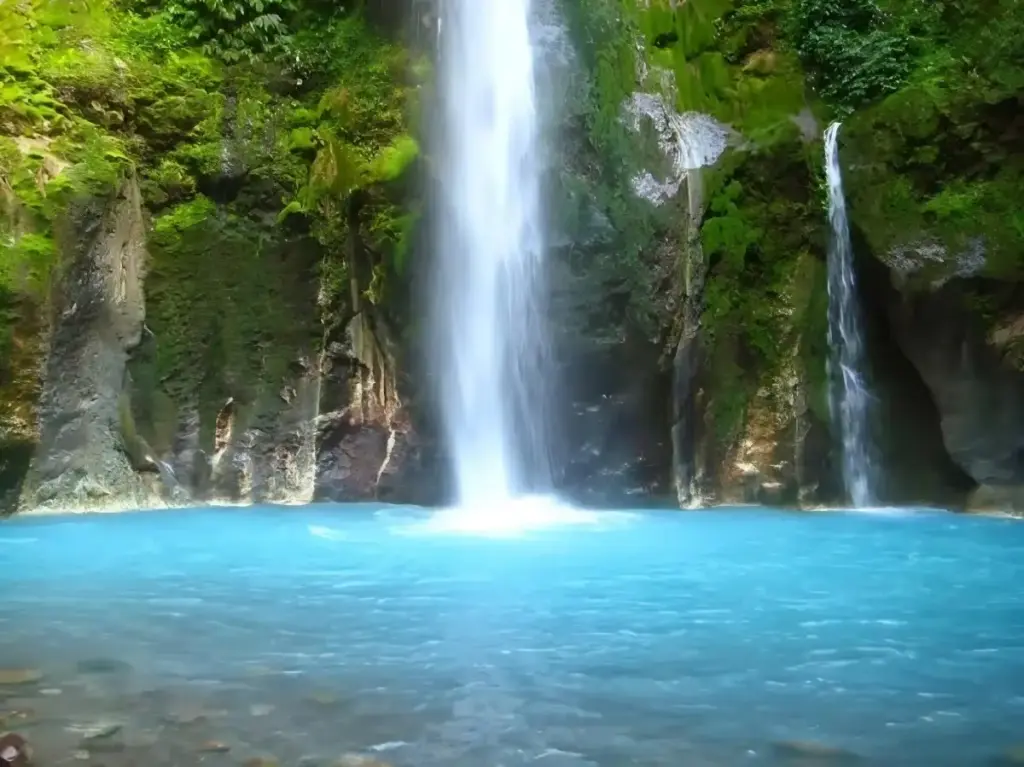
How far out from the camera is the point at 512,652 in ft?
15.8

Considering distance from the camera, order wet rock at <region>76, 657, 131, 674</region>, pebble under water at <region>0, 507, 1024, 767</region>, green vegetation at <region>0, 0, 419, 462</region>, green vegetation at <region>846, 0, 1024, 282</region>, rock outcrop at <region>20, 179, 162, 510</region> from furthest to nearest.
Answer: green vegetation at <region>0, 0, 419, 462</region>
green vegetation at <region>846, 0, 1024, 282</region>
rock outcrop at <region>20, 179, 162, 510</region>
wet rock at <region>76, 657, 131, 674</region>
pebble under water at <region>0, 507, 1024, 767</region>

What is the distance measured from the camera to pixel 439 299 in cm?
1303

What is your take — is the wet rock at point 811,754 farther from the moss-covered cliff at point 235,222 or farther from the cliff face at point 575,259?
the moss-covered cliff at point 235,222

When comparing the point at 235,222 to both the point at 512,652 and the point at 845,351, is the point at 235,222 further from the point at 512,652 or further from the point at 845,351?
the point at 512,652

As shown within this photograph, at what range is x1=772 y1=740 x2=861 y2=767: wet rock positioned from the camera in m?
3.30

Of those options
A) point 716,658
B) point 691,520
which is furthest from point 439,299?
point 716,658

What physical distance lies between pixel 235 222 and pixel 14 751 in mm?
10918

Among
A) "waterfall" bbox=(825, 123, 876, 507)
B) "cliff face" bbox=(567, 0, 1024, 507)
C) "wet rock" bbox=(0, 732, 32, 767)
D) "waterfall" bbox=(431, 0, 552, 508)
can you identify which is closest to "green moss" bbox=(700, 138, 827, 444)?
"cliff face" bbox=(567, 0, 1024, 507)

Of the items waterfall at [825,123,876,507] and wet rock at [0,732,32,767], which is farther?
waterfall at [825,123,876,507]

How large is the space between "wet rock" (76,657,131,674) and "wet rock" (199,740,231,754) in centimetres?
121

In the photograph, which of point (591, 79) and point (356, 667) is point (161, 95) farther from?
point (356, 667)

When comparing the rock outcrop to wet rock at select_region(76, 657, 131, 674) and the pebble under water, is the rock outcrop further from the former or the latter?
wet rock at select_region(76, 657, 131, 674)

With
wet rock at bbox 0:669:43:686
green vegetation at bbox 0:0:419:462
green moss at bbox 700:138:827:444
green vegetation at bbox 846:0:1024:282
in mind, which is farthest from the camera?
green moss at bbox 700:138:827:444

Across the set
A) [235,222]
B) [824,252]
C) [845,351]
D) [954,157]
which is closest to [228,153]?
[235,222]
